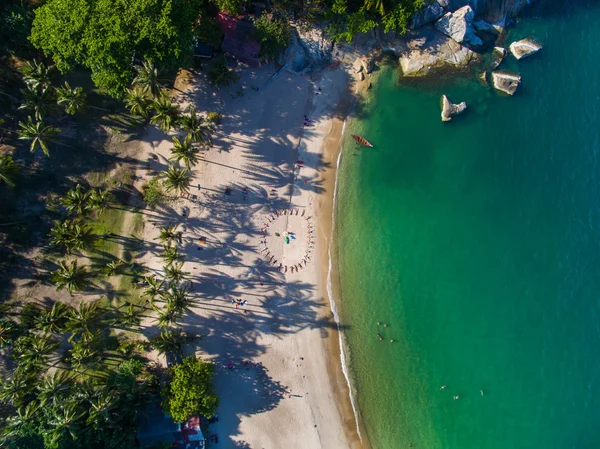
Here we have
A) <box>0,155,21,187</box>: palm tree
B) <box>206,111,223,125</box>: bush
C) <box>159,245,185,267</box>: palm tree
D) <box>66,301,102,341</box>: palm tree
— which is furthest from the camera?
<box>206,111,223,125</box>: bush

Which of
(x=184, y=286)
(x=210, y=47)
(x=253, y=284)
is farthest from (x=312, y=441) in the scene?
(x=210, y=47)

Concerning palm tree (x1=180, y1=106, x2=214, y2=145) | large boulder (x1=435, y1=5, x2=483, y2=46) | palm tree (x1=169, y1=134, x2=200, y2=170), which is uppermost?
large boulder (x1=435, y1=5, x2=483, y2=46)

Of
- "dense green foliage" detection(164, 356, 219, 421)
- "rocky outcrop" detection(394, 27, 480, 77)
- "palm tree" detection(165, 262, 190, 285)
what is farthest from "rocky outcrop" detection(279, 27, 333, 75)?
"dense green foliage" detection(164, 356, 219, 421)

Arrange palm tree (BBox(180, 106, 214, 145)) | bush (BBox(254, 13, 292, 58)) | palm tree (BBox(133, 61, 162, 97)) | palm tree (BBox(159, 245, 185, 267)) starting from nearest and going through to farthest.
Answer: palm tree (BBox(133, 61, 162, 97)), palm tree (BBox(180, 106, 214, 145)), palm tree (BBox(159, 245, 185, 267)), bush (BBox(254, 13, 292, 58))

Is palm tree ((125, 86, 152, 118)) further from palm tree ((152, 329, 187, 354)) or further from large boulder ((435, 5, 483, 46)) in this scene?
large boulder ((435, 5, 483, 46))

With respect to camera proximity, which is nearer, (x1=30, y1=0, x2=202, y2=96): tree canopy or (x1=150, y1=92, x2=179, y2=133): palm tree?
(x1=30, y1=0, x2=202, y2=96): tree canopy

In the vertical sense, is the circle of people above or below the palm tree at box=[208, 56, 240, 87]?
below

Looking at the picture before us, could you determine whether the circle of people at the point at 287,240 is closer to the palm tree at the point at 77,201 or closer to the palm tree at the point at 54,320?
the palm tree at the point at 77,201

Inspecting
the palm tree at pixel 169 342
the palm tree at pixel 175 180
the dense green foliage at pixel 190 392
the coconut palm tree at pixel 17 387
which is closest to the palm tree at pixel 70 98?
the palm tree at pixel 175 180
